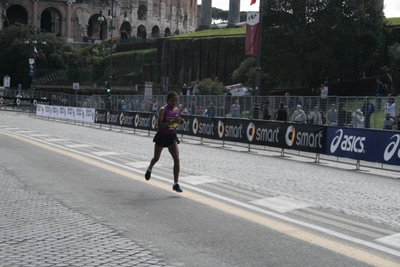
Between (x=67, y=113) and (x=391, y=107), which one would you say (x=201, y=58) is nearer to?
(x=67, y=113)

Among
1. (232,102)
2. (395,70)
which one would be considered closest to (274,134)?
(232,102)

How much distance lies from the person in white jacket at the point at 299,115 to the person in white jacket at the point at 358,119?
3.02 m

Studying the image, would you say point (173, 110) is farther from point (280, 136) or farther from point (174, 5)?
point (174, 5)

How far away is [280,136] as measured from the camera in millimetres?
23297

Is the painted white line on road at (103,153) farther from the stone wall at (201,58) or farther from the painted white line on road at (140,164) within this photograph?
the stone wall at (201,58)

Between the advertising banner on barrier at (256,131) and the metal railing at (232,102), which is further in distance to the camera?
the metal railing at (232,102)

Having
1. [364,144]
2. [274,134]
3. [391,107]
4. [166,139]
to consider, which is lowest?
[274,134]

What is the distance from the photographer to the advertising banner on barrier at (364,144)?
17.9 meters

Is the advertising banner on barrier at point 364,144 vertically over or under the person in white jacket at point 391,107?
under

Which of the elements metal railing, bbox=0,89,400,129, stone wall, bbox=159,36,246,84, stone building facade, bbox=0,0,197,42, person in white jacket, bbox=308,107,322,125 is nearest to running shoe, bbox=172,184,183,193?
metal railing, bbox=0,89,400,129

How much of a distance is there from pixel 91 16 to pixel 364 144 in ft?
370

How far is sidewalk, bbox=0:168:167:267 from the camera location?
7285mm

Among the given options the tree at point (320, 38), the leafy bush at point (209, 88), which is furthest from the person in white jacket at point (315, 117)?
the leafy bush at point (209, 88)

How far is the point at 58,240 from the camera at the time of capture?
324 inches
